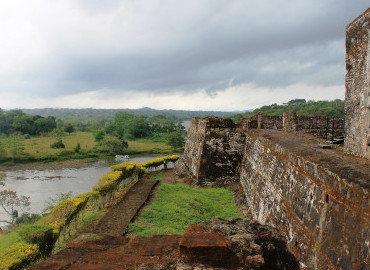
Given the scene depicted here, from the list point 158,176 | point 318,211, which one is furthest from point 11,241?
point 318,211

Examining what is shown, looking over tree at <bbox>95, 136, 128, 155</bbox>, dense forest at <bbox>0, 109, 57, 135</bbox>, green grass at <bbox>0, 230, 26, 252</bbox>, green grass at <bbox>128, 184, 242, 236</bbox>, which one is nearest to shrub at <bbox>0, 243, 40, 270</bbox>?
green grass at <bbox>0, 230, 26, 252</bbox>

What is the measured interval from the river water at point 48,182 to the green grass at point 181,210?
11.9 metres

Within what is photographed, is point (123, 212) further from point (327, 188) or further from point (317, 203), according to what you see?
point (327, 188)

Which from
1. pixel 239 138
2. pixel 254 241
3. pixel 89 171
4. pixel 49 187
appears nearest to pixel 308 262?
pixel 254 241

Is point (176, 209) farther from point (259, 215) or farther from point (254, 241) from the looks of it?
point (254, 241)

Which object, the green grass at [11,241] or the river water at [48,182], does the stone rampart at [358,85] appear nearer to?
the green grass at [11,241]

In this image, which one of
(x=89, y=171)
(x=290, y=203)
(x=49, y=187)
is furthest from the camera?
(x=89, y=171)

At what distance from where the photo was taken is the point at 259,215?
6.74 metres

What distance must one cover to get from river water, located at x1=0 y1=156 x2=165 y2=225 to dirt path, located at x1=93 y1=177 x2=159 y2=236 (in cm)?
1030

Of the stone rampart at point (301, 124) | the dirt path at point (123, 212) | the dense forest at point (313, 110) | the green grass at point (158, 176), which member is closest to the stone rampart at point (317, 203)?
the dirt path at point (123, 212)

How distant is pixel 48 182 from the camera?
1041 inches

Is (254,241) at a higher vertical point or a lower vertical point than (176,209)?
higher

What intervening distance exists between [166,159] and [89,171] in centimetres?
1581

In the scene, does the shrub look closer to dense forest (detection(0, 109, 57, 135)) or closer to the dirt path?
the dirt path
